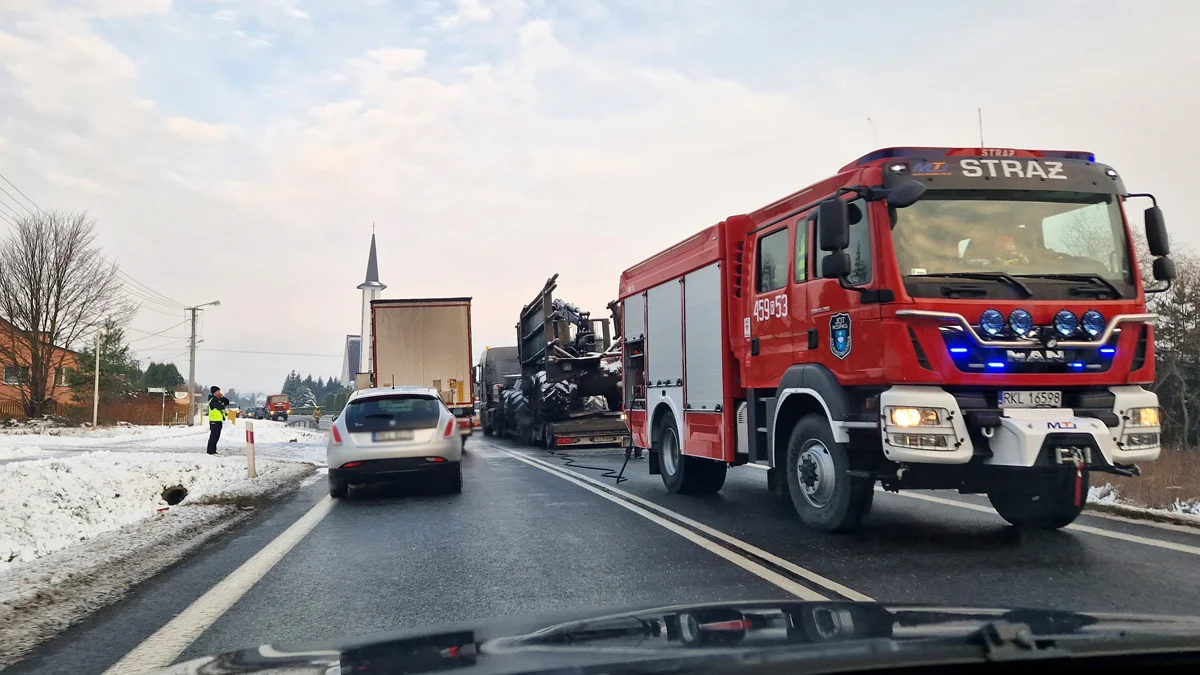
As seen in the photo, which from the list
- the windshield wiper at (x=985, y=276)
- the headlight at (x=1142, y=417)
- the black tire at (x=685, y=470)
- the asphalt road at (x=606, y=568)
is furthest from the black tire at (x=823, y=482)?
the black tire at (x=685, y=470)

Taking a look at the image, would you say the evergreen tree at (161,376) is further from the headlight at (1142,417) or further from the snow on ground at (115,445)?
the headlight at (1142,417)

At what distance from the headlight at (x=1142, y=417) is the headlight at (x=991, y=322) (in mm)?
1218

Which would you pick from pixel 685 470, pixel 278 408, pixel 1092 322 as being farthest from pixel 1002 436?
pixel 278 408

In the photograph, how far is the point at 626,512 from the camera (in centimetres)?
934

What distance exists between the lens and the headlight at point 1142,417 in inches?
260

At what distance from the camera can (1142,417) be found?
663 cm

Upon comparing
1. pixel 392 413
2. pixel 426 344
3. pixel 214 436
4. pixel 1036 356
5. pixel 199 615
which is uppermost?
pixel 426 344

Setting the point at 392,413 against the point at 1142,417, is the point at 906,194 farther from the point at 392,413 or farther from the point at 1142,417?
the point at 392,413

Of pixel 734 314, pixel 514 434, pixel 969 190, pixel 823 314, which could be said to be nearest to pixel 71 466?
pixel 734 314

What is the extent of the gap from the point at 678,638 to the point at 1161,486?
924 centimetres

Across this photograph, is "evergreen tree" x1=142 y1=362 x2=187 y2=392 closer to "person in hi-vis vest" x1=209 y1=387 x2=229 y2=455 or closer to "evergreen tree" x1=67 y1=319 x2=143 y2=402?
"evergreen tree" x1=67 y1=319 x2=143 y2=402

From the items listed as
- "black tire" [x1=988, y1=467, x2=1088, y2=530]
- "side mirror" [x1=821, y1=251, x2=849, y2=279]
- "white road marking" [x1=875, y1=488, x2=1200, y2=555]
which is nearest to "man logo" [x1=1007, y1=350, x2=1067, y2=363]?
"black tire" [x1=988, y1=467, x2=1088, y2=530]

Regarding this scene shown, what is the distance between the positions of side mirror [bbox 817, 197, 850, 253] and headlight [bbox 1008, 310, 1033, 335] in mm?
1261

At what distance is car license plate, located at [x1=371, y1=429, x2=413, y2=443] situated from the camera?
37.4 ft
